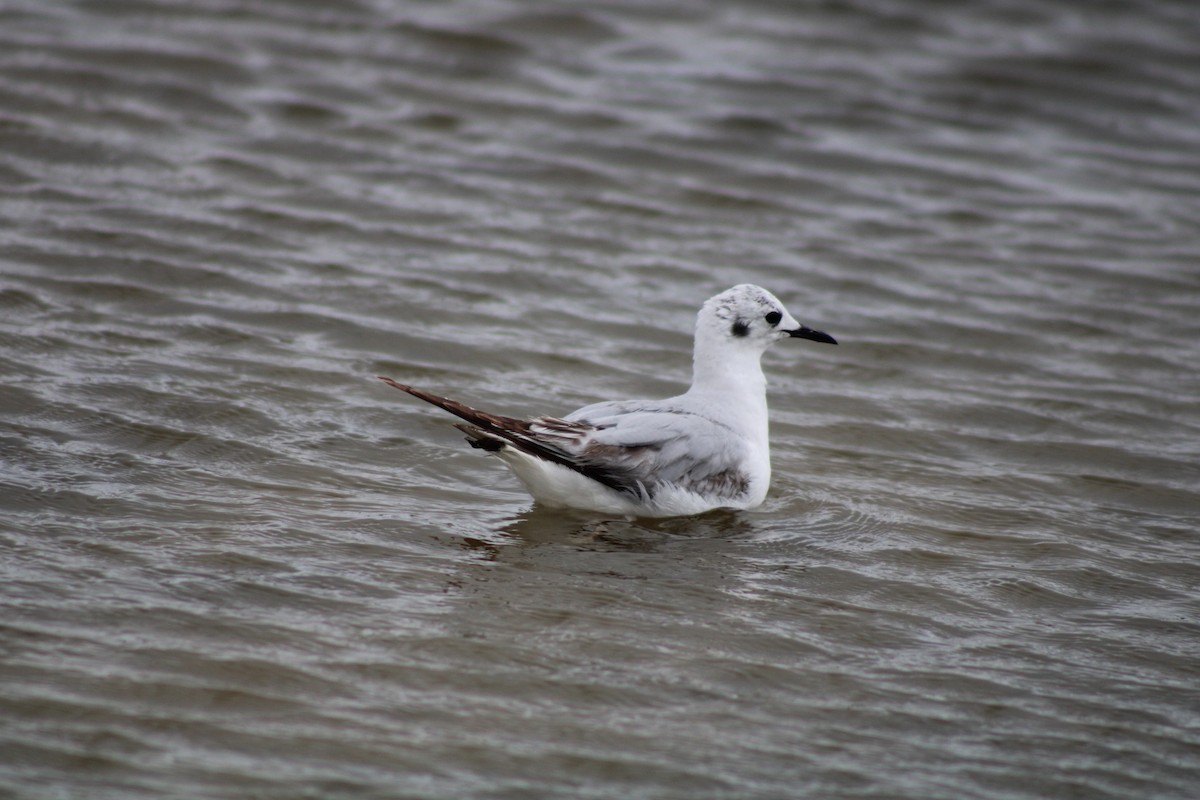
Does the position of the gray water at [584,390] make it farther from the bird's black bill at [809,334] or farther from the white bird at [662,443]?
the bird's black bill at [809,334]

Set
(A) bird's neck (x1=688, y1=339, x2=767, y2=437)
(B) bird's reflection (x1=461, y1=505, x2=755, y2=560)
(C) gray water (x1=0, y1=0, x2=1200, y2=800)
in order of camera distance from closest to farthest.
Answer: (C) gray water (x1=0, y1=0, x2=1200, y2=800) → (B) bird's reflection (x1=461, y1=505, x2=755, y2=560) → (A) bird's neck (x1=688, y1=339, x2=767, y2=437)

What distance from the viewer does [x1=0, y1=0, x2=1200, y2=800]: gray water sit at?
436cm

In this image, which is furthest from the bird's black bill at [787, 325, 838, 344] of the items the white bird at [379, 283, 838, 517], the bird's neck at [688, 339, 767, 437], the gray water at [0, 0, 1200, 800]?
the gray water at [0, 0, 1200, 800]

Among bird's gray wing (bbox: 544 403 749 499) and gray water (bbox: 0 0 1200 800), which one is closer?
gray water (bbox: 0 0 1200 800)

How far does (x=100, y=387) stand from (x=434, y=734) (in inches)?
132

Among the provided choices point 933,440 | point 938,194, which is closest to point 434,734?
point 933,440

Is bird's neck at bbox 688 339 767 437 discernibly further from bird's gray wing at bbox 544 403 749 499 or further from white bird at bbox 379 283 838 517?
bird's gray wing at bbox 544 403 749 499

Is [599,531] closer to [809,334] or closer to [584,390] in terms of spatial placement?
[809,334]

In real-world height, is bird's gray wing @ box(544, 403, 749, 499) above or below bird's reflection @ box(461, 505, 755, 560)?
above

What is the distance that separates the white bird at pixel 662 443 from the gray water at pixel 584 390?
162 millimetres

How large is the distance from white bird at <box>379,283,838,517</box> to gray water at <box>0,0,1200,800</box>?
0.53 ft

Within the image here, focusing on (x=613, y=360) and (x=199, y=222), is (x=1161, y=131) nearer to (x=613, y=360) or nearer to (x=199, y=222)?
(x=613, y=360)

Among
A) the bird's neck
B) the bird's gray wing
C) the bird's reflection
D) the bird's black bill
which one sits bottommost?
the bird's reflection

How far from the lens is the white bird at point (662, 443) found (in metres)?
5.89
